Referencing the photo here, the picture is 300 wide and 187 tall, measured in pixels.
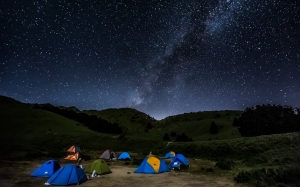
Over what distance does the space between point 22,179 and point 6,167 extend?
678cm

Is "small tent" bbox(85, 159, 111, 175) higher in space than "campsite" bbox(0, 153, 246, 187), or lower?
higher

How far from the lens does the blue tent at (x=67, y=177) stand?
735 inches

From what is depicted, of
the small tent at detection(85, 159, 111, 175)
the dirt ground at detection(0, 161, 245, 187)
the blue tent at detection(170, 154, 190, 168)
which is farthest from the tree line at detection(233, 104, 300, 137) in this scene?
the small tent at detection(85, 159, 111, 175)

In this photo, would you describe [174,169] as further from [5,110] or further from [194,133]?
[5,110]

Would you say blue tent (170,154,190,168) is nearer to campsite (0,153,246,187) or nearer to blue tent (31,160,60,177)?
campsite (0,153,246,187)

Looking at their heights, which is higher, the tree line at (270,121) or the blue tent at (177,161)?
the tree line at (270,121)

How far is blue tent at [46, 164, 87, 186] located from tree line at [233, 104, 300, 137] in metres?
52.4

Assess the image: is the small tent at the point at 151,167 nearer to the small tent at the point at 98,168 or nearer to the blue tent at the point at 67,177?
the small tent at the point at 98,168

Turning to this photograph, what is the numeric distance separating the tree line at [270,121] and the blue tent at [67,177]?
172 ft

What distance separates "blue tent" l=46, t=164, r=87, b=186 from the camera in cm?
1867

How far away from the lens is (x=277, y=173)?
23.5 m

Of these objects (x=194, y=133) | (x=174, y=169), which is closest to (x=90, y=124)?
(x=194, y=133)

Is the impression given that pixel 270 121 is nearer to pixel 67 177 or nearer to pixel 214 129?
pixel 214 129

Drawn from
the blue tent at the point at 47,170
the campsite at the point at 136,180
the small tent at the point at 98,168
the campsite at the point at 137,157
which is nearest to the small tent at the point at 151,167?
the campsite at the point at 137,157
